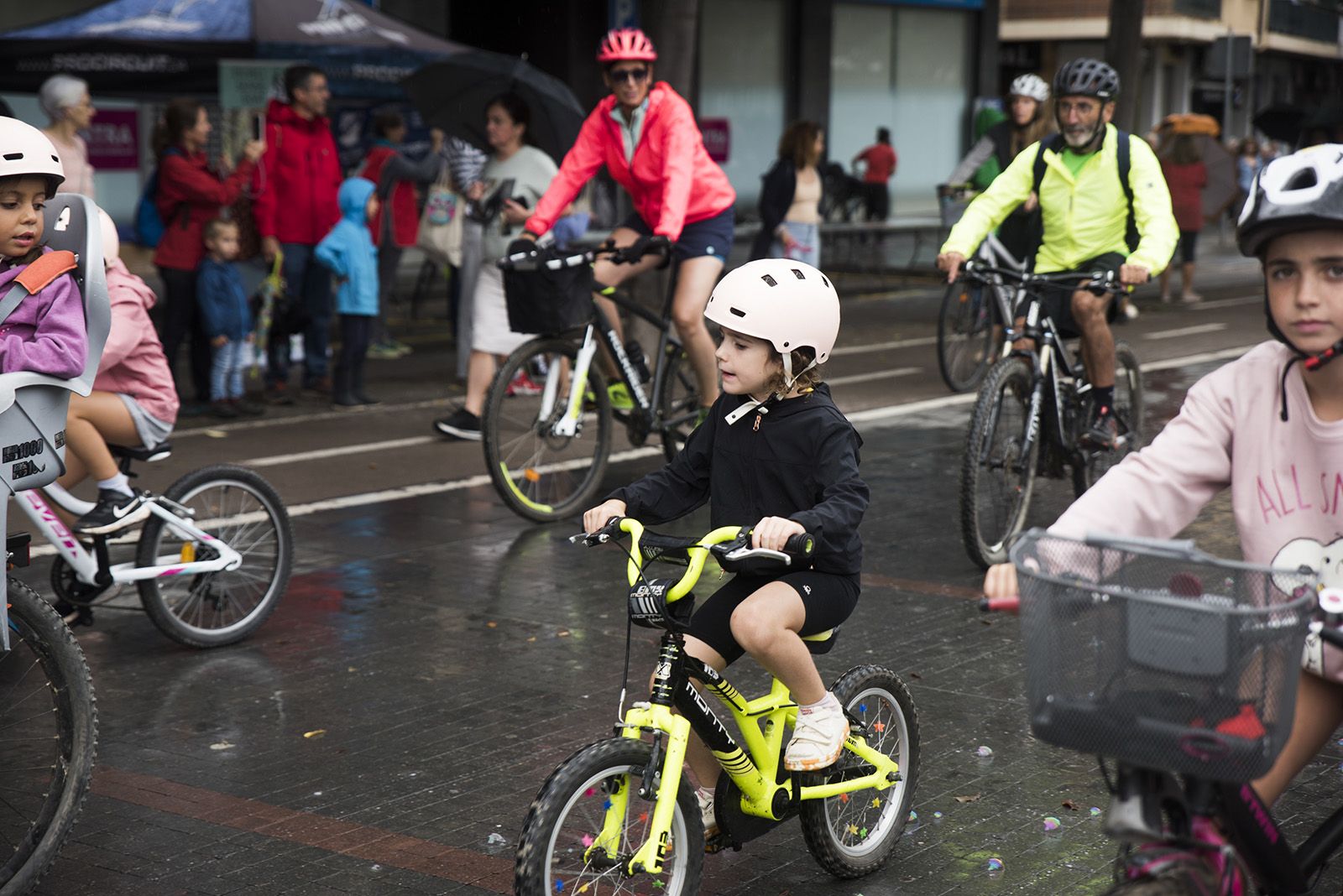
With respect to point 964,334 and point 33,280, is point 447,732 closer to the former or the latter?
point 33,280

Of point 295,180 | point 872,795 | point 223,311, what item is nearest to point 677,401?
point 223,311

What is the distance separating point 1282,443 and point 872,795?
167 centimetres

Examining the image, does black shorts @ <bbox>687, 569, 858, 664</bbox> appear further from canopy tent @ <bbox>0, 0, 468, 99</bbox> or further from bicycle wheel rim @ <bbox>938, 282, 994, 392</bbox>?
canopy tent @ <bbox>0, 0, 468, 99</bbox>

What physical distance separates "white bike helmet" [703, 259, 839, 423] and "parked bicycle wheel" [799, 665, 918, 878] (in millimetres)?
823

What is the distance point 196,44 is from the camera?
12648 millimetres

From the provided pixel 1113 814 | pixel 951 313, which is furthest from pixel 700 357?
pixel 1113 814

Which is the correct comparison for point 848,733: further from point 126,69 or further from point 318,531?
point 126,69

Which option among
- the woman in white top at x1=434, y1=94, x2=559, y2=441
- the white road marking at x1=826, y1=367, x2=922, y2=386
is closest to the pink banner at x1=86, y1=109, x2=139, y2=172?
the woman in white top at x1=434, y1=94, x2=559, y2=441

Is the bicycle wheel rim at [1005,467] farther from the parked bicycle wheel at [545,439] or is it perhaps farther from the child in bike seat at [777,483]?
the child in bike seat at [777,483]

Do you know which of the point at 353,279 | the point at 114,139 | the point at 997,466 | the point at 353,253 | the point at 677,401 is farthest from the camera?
the point at 114,139

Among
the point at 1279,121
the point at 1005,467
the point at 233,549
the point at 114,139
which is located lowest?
the point at 233,549

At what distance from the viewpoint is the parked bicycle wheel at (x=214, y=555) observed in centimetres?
606

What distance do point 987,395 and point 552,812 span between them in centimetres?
437

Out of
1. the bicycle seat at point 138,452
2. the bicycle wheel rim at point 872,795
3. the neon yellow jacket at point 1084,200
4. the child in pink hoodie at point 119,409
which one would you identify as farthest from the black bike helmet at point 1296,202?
the neon yellow jacket at point 1084,200
